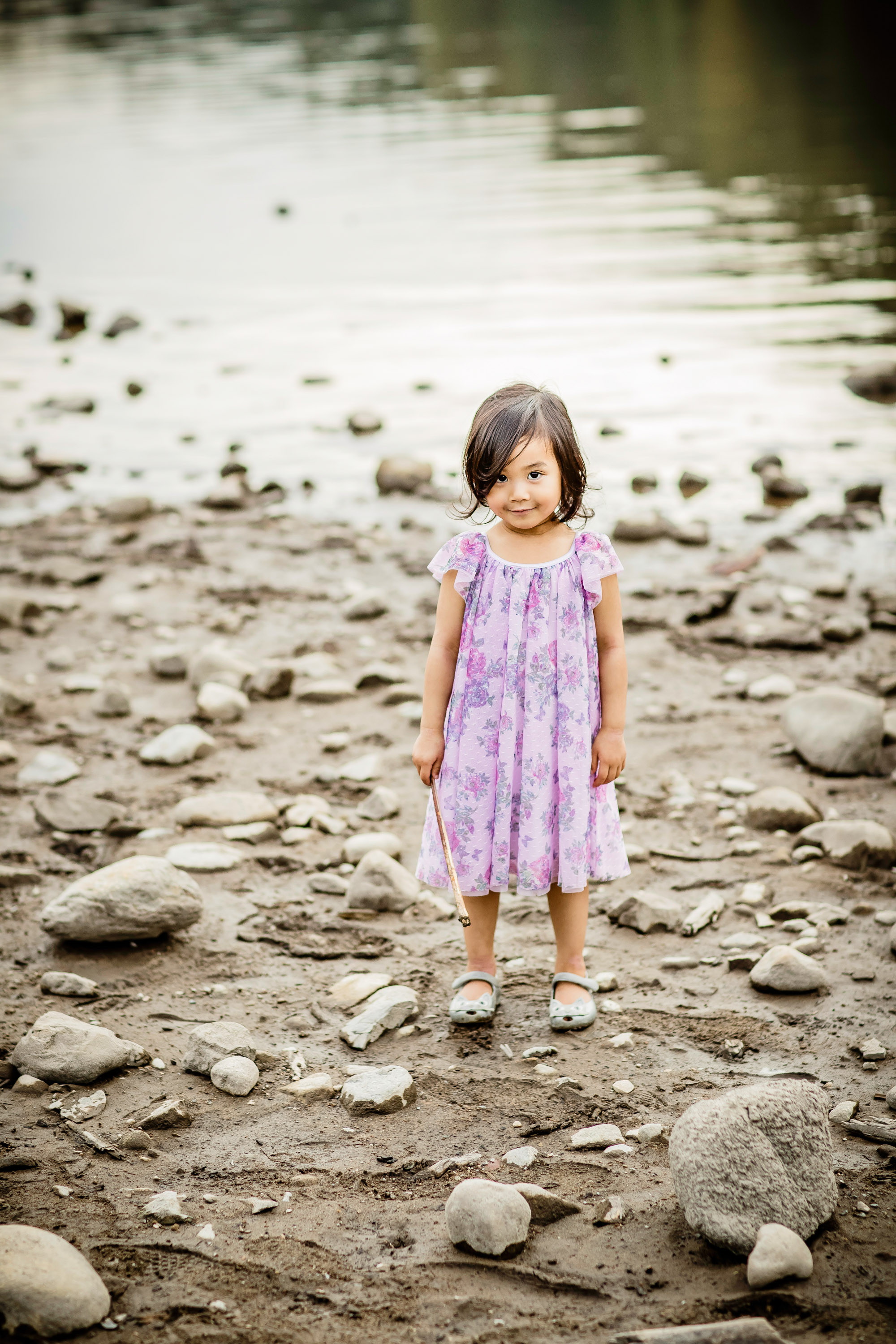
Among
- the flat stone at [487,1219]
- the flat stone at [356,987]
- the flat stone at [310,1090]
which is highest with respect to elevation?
the flat stone at [487,1219]

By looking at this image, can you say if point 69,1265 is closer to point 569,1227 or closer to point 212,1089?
point 212,1089

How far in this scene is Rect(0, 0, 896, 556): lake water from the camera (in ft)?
27.9

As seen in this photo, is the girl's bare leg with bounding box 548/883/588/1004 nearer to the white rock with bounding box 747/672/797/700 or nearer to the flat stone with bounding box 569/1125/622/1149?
the flat stone with bounding box 569/1125/622/1149

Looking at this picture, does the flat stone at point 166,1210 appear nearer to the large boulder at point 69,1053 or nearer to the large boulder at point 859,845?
the large boulder at point 69,1053

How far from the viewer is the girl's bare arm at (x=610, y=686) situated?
3.44m

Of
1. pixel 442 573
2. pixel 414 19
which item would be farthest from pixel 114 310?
pixel 414 19

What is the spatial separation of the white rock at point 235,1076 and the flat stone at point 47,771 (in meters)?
1.93

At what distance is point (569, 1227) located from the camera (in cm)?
270

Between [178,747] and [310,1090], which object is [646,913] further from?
[178,747]

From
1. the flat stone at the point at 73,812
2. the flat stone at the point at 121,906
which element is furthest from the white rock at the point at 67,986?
the flat stone at the point at 73,812

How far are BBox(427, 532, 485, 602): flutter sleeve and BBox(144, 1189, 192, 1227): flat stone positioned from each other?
161 cm

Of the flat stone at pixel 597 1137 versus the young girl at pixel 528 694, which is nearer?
the flat stone at pixel 597 1137

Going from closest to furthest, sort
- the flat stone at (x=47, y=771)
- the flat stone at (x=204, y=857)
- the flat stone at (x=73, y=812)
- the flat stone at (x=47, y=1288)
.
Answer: the flat stone at (x=47, y=1288), the flat stone at (x=204, y=857), the flat stone at (x=73, y=812), the flat stone at (x=47, y=771)

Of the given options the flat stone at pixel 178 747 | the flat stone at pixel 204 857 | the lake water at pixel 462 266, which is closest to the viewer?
the flat stone at pixel 204 857
